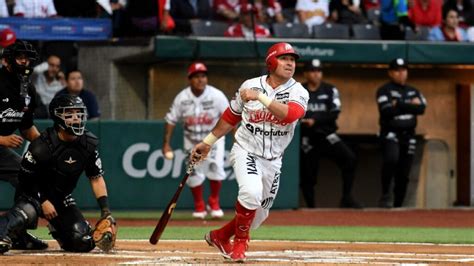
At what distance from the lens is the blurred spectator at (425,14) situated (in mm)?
18797

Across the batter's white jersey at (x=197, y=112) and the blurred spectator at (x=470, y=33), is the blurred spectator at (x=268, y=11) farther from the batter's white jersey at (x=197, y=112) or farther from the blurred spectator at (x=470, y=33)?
the batter's white jersey at (x=197, y=112)

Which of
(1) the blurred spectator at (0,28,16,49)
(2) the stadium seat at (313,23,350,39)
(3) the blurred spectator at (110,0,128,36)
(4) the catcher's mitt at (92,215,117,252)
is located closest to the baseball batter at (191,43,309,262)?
(4) the catcher's mitt at (92,215,117,252)

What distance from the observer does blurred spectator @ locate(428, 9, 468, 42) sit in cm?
1880

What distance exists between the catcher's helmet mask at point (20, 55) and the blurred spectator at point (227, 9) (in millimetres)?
7689

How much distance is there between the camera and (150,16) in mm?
17359

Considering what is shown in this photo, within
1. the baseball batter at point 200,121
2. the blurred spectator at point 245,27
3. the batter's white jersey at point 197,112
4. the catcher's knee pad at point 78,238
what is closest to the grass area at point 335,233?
the baseball batter at point 200,121

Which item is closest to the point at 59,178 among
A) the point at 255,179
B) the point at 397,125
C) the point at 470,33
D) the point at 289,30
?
the point at 255,179

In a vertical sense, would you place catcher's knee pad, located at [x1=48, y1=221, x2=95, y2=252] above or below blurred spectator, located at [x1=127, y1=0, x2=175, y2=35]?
below

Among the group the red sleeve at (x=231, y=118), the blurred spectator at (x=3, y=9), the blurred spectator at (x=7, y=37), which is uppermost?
the blurred spectator at (x=3, y=9)

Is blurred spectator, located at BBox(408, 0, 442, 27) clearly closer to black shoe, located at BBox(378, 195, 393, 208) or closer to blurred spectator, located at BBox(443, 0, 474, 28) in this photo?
blurred spectator, located at BBox(443, 0, 474, 28)

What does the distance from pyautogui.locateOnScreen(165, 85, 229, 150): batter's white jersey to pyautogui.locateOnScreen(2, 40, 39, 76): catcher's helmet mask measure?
14.4 feet

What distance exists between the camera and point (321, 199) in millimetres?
20141

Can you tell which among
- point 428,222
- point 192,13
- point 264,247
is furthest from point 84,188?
point 264,247

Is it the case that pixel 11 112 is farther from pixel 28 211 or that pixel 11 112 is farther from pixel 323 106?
pixel 323 106
